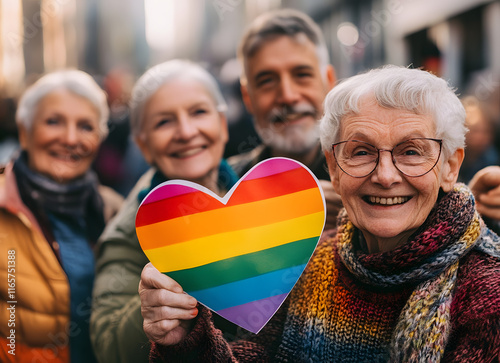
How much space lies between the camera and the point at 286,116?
1946 mm

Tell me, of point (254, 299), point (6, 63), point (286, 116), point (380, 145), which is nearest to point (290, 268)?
point (254, 299)

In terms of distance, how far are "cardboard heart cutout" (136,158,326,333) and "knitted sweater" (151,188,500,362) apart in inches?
5.5

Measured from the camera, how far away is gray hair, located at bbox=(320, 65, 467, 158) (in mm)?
1417

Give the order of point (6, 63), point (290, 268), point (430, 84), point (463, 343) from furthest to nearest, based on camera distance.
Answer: point (6, 63), point (290, 268), point (430, 84), point (463, 343)

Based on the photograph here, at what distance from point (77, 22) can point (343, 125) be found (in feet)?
6.40

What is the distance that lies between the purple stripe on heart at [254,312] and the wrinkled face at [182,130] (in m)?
0.58

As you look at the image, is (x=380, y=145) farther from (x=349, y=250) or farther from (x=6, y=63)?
(x=6, y=63)

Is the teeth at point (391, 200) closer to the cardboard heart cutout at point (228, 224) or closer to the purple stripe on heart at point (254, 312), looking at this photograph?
the cardboard heart cutout at point (228, 224)

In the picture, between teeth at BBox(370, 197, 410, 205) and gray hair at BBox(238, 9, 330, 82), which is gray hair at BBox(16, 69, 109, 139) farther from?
teeth at BBox(370, 197, 410, 205)

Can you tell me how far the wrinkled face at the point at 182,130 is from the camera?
1.89 metres

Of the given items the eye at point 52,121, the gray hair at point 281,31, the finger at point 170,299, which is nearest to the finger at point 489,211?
the gray hair at point 281,31

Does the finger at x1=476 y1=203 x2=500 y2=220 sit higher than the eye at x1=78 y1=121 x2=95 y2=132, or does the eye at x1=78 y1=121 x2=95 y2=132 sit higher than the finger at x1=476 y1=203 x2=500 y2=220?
the eye at x1=78 y1=121 x2=95 y2=132
